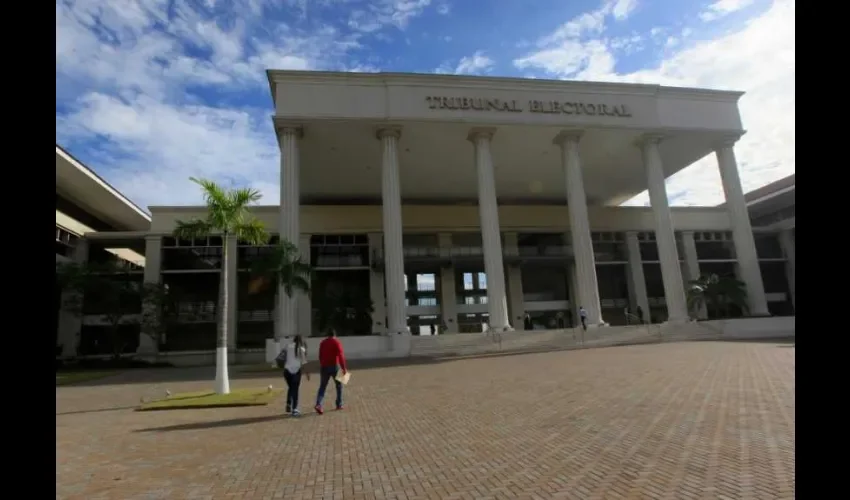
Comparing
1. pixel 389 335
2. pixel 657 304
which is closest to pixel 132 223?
pixel 389 335

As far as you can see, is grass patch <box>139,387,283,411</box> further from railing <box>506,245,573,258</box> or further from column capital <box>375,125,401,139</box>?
railing <box>506,245,573,258</box>

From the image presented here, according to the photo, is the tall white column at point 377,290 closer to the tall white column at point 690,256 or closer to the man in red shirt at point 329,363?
the tall white column at point 690,256

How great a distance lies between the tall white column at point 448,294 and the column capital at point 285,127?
16.1m

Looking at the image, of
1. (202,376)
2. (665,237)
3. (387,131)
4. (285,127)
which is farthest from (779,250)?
(202,376)

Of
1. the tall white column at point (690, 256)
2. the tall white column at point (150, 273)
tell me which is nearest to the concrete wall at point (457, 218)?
the tall white column at point (690, 256)

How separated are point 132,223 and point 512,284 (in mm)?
36869

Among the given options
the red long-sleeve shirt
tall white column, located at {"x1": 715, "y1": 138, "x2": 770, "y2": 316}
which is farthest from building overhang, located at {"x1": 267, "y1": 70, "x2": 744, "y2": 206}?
the red long-sleeve shirt

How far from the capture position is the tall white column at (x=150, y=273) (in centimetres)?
3691

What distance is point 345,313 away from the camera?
3731cm

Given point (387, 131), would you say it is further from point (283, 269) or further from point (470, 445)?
point (470, 445)

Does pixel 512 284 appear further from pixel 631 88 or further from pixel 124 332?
pixel 124 332

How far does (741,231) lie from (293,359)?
3563cm

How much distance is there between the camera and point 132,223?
157 ft

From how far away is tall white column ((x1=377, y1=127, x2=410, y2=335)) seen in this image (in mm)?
28578
